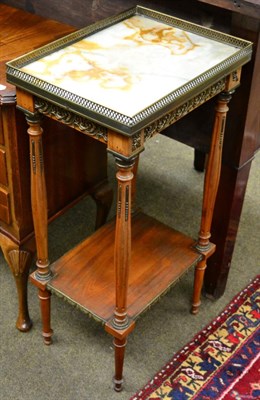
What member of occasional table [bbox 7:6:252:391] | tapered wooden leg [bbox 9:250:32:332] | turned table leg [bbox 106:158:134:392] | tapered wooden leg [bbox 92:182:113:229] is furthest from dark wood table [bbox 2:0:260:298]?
tapered wooden leg [bbox 9:250:32:332]

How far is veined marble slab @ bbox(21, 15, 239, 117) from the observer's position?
1195mm

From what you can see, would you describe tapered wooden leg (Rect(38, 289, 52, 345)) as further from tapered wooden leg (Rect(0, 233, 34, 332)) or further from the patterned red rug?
the patterned red rug

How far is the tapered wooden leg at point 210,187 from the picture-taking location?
1399mm

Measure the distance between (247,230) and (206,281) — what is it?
12.9 inches

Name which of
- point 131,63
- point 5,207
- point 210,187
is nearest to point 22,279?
point 5,207

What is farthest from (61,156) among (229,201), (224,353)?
(224,353)

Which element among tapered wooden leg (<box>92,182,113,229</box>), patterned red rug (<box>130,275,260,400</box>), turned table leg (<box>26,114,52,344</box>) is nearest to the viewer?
turned table leg (<box>26,114,52,344</box>)

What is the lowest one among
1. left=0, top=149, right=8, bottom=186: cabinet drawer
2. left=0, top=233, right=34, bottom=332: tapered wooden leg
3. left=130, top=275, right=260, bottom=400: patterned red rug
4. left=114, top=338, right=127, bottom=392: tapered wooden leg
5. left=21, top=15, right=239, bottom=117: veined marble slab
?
left=130, top=275, right=260, bottom=400: patterned red rug

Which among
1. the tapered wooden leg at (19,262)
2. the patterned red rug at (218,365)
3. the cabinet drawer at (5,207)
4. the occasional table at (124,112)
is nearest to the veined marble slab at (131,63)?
the occasional table at (124,112)

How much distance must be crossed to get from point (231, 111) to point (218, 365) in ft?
2.12

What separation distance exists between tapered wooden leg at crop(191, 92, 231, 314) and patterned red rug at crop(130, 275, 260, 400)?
0.11 m

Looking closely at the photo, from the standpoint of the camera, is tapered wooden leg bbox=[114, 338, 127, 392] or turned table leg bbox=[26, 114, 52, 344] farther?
tapered wooden leg bbox=[114, 338, 127, 392]

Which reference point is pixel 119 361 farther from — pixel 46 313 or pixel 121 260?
pixel 121 260

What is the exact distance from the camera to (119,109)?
1.14 m
